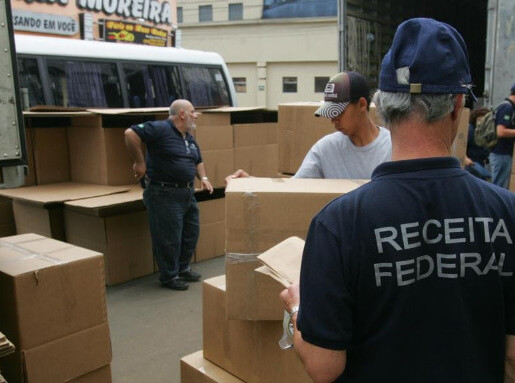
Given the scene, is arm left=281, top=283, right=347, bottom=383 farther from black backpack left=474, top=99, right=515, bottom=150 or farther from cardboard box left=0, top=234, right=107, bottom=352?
black backpack left=474, top=99, right=515, bottom=150

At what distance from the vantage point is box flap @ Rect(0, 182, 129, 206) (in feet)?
→ 15.2

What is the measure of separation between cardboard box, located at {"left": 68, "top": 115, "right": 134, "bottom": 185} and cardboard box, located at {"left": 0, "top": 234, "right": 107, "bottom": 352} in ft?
8.02

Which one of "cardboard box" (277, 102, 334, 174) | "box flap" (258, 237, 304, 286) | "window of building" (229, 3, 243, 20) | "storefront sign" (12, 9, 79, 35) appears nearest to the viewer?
"box flap" (258, 237, 304, 286)

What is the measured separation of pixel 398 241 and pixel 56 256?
2.07 metres

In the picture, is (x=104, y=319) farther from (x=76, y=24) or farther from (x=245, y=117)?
(x=76, y=24)

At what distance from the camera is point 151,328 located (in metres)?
3.84

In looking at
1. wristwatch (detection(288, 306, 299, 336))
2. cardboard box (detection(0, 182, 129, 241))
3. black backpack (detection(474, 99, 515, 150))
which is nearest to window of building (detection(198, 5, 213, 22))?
cardboard box (detection(0, 182, 129, 241))

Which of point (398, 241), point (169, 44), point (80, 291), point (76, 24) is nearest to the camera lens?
point (398, 241)

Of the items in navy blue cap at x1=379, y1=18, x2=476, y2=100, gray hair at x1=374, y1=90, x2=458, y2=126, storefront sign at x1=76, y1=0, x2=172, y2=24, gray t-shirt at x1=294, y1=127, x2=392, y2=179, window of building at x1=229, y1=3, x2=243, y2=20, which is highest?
window of building at x1=229, y1=3, x2=243, y2=20

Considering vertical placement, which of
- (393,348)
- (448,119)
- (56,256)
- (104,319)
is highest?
(448,119)

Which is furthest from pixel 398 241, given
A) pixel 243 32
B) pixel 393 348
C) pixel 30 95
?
pixel 243 32

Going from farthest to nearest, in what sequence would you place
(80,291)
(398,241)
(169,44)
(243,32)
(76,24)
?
(243,32)
(169,44)
(76,24)
(80,291)
(398,241)

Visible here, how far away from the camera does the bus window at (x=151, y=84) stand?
6888mm

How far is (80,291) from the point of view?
101 inches
